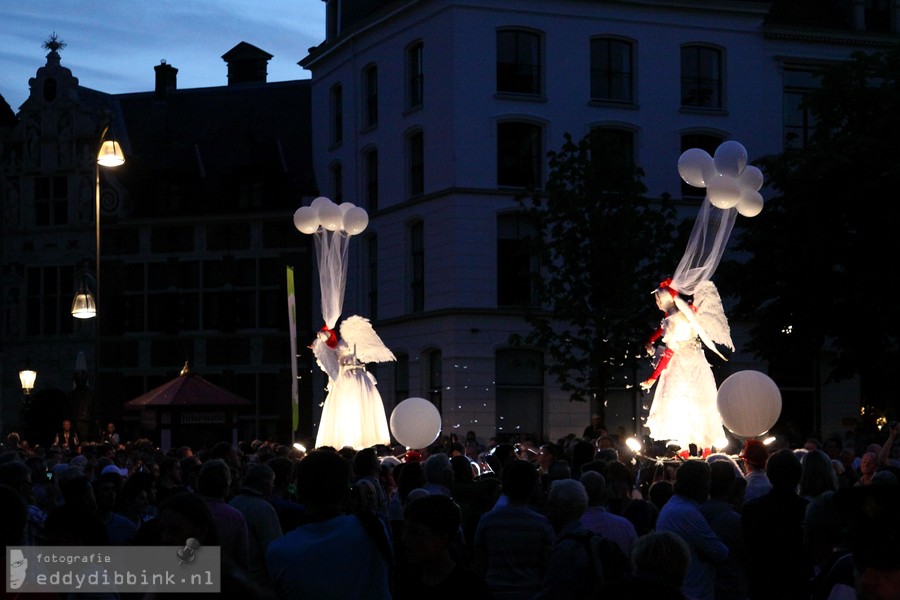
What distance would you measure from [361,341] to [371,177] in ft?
69.8

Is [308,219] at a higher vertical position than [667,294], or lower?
higher

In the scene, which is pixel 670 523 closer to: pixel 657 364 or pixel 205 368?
pixel 657 364

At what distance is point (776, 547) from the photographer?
9.00 meters

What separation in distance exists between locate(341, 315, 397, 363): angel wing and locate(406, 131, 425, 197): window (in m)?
18.3

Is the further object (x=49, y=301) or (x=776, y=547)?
(x=49, y=301)

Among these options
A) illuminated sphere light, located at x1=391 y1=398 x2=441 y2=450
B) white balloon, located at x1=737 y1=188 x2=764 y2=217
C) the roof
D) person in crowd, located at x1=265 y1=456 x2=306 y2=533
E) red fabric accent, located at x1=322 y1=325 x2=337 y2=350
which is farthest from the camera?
the roof

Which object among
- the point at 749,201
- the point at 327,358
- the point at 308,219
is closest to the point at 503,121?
the point at 308,219

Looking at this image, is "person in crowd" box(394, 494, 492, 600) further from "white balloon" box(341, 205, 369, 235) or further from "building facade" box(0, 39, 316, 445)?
"building facade" box(0, 39, 316, 445)

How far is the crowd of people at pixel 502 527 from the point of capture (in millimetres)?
6410

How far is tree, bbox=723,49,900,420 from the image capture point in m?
36.0

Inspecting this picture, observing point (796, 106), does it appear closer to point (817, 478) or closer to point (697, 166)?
point (697, 166)

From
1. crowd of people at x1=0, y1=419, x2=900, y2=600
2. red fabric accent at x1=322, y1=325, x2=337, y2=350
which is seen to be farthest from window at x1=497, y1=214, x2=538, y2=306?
crowd of people at x1=0, y1=419, x2=900, y2=600

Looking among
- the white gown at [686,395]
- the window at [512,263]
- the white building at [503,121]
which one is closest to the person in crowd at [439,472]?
the white gown at [686,395]

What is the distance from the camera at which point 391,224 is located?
43.9m
